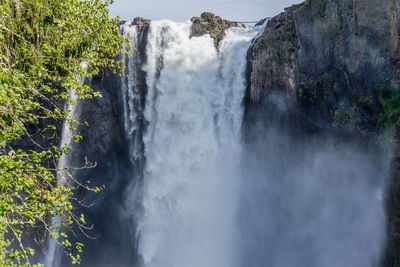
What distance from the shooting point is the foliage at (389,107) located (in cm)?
1006

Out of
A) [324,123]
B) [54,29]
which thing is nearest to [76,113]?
[54,29]

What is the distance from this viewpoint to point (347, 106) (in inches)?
485

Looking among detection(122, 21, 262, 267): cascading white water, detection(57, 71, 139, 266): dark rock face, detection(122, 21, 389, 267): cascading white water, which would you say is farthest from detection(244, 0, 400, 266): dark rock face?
detection(57, 71, 139, 266): dark rock face

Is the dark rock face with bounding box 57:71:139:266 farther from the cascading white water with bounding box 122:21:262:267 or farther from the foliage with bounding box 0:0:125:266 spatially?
the foliage with bounding box 0:0:125:266

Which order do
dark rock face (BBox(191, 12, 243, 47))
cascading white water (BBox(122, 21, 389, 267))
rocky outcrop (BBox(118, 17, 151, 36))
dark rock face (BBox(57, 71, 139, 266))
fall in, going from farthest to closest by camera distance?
rocky outcrop (BBox(118, 17, 151, 36)) < dark rock face (BBox(57, 71, 139, 266)) < dark rock face (BBox(191, 12, 243, 47)) < cascading white water (BBox(122, 21, 389, 267))

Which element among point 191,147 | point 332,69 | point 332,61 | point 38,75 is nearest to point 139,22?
point 191,147

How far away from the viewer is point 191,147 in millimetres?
17484

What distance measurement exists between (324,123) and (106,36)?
996cm

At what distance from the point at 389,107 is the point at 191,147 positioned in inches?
396

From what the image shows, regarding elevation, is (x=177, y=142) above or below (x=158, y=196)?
above

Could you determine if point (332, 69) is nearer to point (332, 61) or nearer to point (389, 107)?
point (332, 61)

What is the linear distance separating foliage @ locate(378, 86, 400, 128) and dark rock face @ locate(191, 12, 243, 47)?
10.3 m

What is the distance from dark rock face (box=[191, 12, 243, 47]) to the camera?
62.0 ft

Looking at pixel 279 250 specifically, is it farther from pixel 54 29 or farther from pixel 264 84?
pixel 54 29
